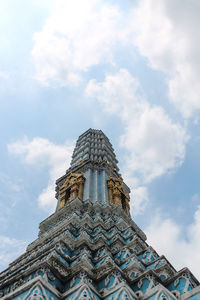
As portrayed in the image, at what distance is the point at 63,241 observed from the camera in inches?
495

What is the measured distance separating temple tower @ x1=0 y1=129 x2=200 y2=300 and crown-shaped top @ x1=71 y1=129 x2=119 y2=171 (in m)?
5.62

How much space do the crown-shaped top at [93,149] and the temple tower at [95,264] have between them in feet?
18.4

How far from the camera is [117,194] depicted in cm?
2228

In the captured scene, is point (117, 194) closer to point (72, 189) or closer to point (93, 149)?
point (72, 189)

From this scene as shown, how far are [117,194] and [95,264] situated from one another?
1144 cm

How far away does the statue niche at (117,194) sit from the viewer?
21.7m

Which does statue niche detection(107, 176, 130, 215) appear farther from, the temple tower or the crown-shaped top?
the crown-shaped top

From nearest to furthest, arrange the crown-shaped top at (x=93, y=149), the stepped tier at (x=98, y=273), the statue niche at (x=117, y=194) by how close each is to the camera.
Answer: the stepped tier at (x=98, y=273) → the statue niche at (x=117, y=194) → the crown-shaped top at (x=93, y=149)

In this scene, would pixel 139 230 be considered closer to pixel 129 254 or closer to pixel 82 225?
pixel 82 225

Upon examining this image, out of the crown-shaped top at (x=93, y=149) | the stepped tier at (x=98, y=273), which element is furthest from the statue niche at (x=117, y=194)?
the stepped tier at (x=98, y=273)

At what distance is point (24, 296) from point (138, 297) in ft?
9.46

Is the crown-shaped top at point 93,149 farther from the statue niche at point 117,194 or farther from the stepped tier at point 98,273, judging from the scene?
the stepped tier at point 98,273

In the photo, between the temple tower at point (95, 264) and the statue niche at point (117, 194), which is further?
the statue niche at point (117, 194)

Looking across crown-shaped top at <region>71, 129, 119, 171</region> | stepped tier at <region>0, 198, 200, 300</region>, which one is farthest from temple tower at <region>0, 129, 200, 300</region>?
crown-shaped top at <region>71, 129, 119, 171</region>
